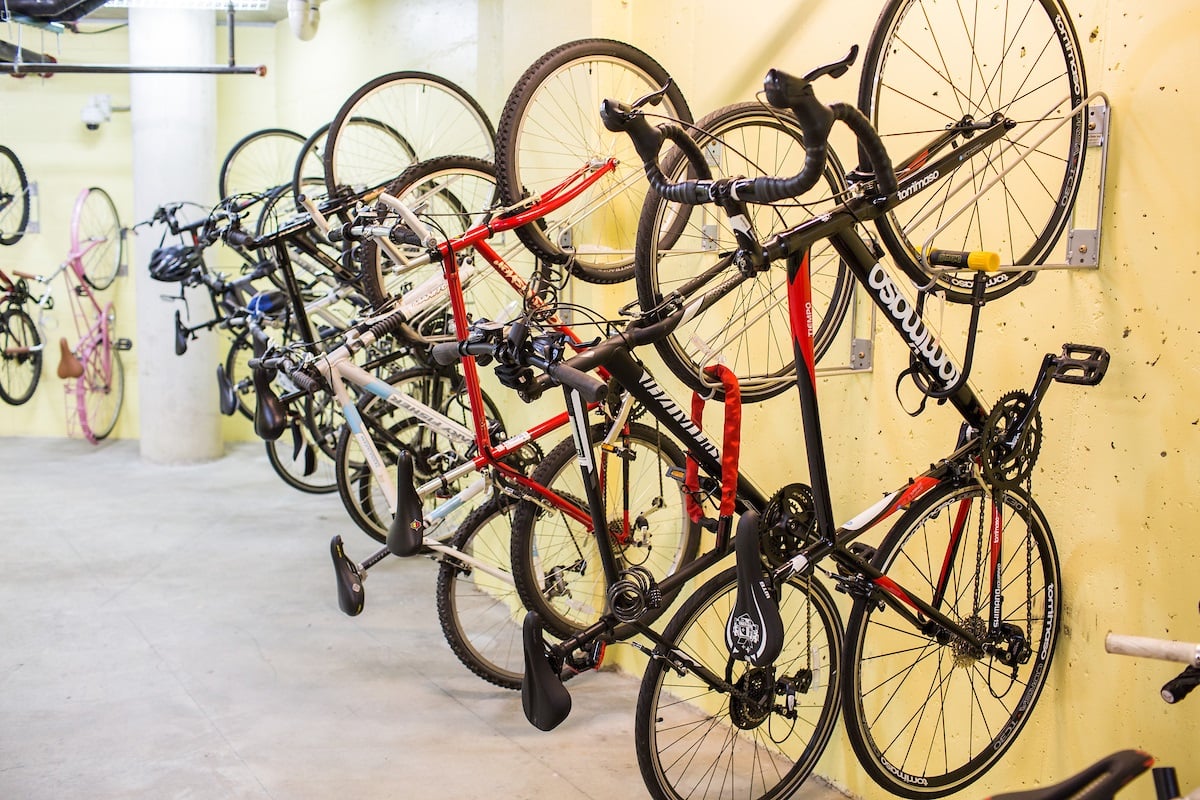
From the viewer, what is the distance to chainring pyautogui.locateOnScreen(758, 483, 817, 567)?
2.27 m

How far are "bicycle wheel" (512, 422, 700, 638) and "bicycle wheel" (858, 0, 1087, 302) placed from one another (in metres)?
0.87

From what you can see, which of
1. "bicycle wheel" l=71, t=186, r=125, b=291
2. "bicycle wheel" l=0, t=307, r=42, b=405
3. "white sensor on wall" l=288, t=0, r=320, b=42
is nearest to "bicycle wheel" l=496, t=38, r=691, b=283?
"white sensor on wall" l=288, t=0, r=320, b=42

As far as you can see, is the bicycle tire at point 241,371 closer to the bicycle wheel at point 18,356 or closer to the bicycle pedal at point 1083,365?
the bicycle wheel at point 18,356

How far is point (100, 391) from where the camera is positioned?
768 cm

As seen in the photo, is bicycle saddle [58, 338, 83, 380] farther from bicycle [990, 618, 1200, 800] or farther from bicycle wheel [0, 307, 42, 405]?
bicycle [990, 618, 1200, 800]

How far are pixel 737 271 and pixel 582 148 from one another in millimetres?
985

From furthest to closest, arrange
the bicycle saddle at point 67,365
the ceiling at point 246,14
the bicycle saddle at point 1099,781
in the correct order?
the bicycle saddle at point 67,365 < the ceiling at point 246,14 < the bicycle saddle at point 1099,781

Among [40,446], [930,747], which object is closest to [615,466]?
[930,747]

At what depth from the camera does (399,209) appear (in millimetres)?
3088

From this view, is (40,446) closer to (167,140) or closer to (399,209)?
(167,140)

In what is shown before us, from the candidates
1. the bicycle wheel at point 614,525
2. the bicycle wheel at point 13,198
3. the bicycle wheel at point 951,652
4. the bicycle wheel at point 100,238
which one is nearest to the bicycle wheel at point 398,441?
the bicycle wheel at point 614,525

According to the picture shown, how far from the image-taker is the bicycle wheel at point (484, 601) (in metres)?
3.30

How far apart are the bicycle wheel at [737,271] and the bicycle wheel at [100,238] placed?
5596mm

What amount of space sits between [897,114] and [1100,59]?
49cm
